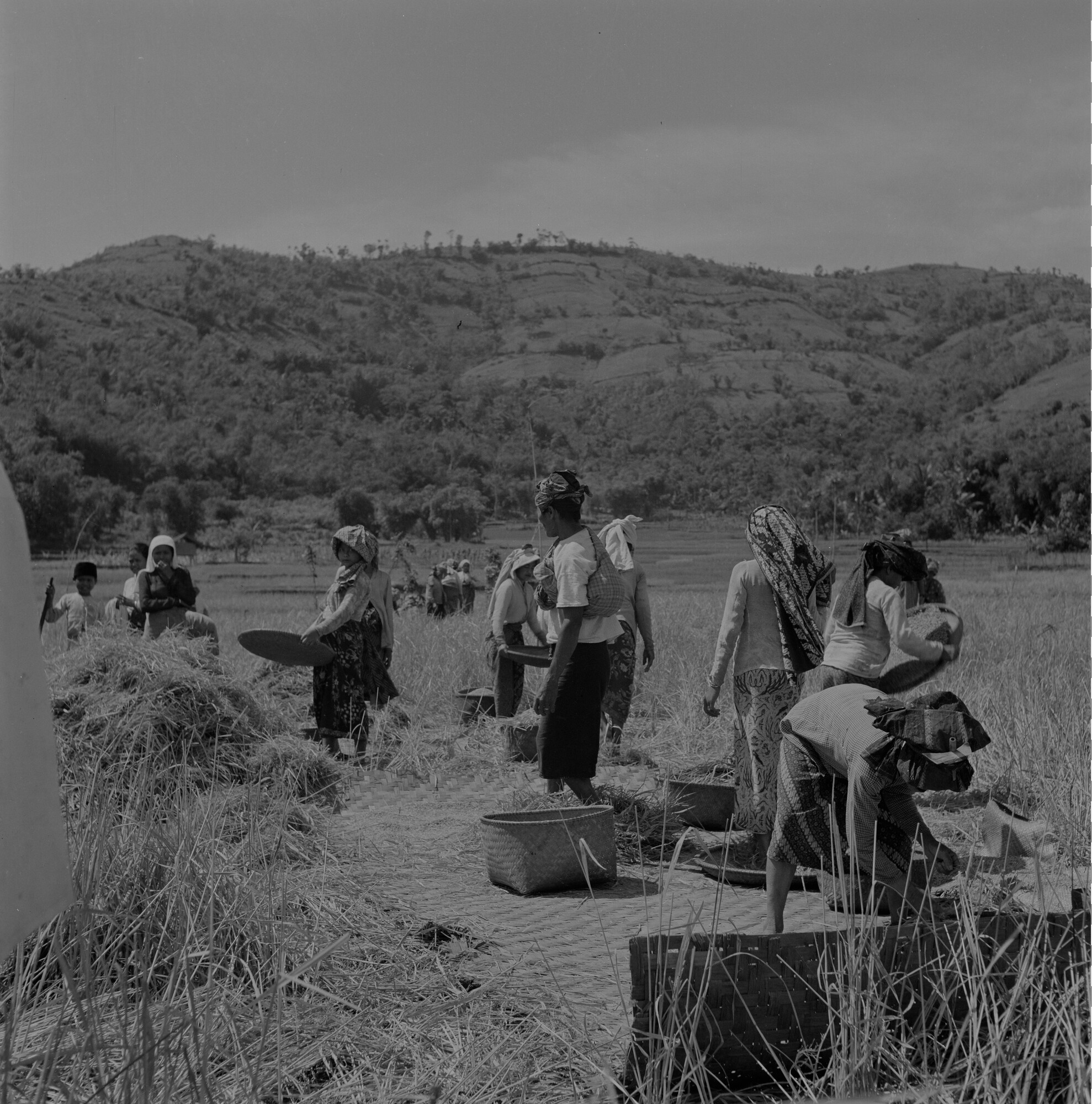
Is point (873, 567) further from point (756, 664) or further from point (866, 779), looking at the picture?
point (866, 779)

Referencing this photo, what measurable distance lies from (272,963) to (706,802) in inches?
105

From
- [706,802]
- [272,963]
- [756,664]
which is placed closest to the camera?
[272,963]

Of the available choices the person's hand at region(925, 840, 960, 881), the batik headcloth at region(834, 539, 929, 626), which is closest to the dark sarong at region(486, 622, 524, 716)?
the batik headcloth at region(834, 539, 929, 626)

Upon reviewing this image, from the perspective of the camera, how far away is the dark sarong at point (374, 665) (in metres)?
6.75

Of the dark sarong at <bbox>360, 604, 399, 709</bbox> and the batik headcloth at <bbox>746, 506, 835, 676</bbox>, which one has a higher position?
the batik headcloth at <bbox>746, 506, 835, 676</bbox>

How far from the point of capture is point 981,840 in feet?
14.5

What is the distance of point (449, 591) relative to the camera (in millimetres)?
16453

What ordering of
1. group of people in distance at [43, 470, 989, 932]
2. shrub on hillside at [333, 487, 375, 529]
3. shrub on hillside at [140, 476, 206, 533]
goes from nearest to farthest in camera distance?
group of people in distance at [43, 470, 989, 932], shrub on hillside at [140, 476, 206, 533], shrub on hillside at [333, 487, 375, 529]

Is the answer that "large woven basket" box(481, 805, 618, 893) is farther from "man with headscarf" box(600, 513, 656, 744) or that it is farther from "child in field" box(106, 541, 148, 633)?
"child in field" box(106, 541, 148, 633)

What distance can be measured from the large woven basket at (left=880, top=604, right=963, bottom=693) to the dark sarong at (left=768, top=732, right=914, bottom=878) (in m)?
1.32

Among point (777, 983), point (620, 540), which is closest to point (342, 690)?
point (620, 540)

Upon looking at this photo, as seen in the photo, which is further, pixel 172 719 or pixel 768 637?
pixel 172 719

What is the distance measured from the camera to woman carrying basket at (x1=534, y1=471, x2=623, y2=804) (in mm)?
4812

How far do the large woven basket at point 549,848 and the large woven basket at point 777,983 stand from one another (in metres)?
1.68
